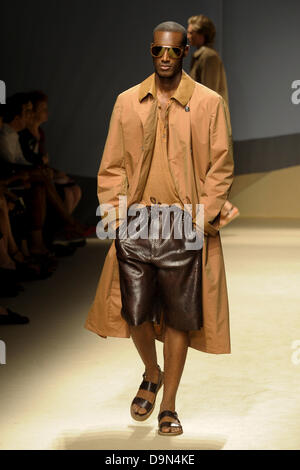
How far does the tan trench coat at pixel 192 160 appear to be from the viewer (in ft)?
8.91

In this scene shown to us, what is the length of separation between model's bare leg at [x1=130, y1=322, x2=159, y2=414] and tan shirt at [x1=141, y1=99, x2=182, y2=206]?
1.31 ft

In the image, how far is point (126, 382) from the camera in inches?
134

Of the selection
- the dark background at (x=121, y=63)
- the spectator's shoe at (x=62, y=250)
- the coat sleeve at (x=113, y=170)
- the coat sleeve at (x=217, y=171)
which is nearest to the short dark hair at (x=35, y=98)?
the spectator's shoe at (x=62, y=250)

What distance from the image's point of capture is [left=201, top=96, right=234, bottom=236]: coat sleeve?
2.71 m

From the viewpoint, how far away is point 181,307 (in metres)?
2.79

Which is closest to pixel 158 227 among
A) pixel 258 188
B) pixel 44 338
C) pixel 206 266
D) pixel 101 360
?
pixel 206 266

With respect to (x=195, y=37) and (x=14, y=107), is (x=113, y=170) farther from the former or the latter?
(x=195, y=37)

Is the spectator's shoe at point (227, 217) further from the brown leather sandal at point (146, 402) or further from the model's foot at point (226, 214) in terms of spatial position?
the brown leather sandal at point (146, 402)

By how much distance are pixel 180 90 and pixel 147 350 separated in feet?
2.67

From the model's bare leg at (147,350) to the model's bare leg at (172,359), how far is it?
9 centimetres

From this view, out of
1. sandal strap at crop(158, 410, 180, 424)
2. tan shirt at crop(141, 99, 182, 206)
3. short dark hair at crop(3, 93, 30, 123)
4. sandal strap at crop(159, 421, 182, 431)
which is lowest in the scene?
sandal strap at crop(159, 421, 182, 431)

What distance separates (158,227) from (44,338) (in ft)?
5.00

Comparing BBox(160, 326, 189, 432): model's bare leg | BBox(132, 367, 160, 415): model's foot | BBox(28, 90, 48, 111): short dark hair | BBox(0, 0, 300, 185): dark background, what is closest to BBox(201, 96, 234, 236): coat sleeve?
BBox(160, 326, 189, 432): model's bare leg

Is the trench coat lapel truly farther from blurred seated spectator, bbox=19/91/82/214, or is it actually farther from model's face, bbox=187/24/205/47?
model's face, bbox=187/24/205/47
